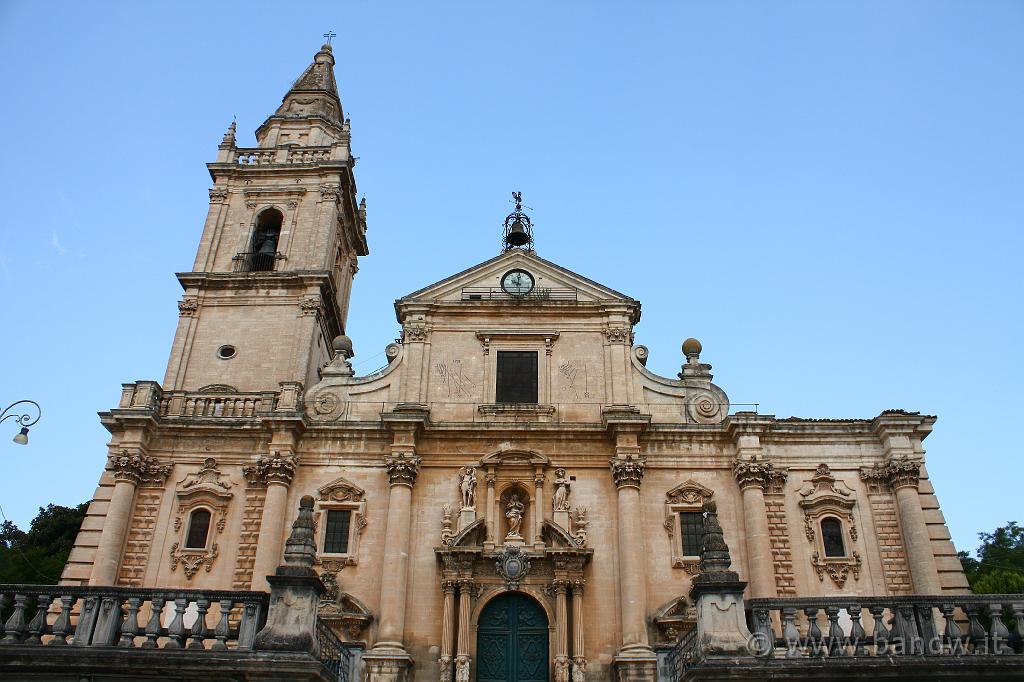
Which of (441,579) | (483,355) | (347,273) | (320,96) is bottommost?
(441,579)

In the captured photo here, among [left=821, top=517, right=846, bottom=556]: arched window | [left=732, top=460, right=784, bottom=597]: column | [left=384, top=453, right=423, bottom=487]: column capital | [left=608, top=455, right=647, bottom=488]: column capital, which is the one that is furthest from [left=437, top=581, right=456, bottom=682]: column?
[left=821, top=517, right=846, bottom=556]: arched window

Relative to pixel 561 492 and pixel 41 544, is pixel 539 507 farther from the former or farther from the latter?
pixel 41 544

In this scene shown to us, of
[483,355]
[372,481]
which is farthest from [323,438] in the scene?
[483,355]

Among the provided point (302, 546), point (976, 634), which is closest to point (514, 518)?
point (302, 546)

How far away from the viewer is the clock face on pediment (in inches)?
980

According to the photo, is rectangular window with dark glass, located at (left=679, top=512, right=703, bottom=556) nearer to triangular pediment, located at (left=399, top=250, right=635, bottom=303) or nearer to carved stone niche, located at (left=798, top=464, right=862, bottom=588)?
carved stone niche, located at (left=798, top=464, right=862, bottom=588)

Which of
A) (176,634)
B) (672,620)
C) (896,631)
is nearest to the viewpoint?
(176,634)

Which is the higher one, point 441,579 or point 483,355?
point 483,355

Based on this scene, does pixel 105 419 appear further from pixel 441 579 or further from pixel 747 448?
pixel 747 448

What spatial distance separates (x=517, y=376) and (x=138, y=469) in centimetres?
1039

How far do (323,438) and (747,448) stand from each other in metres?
11.4

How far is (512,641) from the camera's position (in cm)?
1980

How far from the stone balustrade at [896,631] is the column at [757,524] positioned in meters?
8.61

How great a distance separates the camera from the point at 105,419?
22094mm
